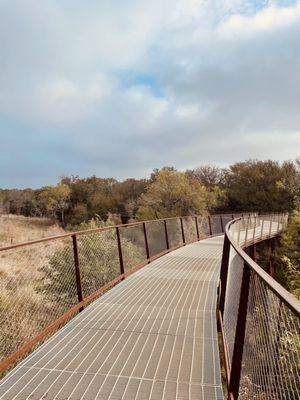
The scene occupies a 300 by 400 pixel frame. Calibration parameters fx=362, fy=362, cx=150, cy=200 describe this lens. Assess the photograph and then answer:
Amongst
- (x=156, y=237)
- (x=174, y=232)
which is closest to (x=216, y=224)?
(x=174, y=232)

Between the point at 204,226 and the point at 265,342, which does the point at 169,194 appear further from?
the point at 265,342

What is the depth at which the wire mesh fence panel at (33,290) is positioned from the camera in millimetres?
4912

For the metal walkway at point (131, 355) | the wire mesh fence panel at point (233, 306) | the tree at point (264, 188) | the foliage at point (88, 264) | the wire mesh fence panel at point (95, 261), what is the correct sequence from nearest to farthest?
the metal walkway at point (131, 355), the wire mesh fence panel at point (233, 306), the foliage at point (88, 264), the wire mesh fence panel at point (95, 261), the tree at point (264, 188)

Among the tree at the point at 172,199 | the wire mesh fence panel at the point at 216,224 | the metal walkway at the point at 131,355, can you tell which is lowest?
the metal walkway at the point at 131,355

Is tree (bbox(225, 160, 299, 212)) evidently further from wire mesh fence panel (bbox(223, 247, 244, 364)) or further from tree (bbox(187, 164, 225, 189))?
wire mesh fence panel (bbox(223, 247, 244, 364))

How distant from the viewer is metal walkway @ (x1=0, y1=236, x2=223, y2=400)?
311 cm

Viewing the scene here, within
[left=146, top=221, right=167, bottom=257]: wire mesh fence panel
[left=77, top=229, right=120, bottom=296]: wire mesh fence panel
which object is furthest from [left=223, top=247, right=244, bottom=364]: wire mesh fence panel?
[left=146, top=221, right=167, bottom=257]: wire mesh fence panel

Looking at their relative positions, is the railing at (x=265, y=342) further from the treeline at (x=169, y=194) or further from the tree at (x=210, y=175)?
the tree at (x=210, y=175)

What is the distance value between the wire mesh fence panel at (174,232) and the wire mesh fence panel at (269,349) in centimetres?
945

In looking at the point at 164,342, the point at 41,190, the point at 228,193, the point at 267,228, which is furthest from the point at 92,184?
the point at 164,342

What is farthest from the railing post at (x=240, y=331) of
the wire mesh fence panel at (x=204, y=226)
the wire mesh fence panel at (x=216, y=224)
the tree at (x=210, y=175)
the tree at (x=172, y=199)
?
the tree at (x=210, y=175)

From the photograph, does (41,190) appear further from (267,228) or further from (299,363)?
(299,363)

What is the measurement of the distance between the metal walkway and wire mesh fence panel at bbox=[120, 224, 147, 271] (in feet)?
9.65

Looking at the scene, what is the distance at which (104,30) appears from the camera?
9922mm
